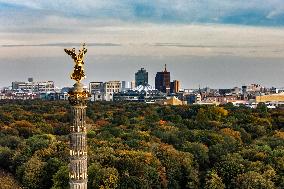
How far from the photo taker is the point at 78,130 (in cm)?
1641

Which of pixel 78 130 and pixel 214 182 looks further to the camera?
pixel 214 182

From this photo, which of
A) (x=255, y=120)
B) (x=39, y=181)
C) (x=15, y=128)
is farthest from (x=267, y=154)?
(x=15, y=128)

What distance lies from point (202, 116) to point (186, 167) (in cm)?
4468

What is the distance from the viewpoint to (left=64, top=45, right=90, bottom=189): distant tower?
1606 centimetres

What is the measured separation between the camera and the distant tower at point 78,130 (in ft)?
52.7

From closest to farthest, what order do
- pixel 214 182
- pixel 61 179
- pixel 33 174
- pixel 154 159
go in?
pixel 61 179, pixel 214 182, pixel 33 174, pixel 154 159

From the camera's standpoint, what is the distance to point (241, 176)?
A: 50.4 metres

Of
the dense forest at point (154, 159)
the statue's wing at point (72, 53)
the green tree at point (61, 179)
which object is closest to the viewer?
the statue's wing at point (72, 53)

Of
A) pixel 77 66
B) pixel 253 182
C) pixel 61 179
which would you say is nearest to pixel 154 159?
pixel 253 182

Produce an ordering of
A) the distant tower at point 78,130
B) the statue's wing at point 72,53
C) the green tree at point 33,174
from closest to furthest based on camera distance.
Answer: the distant tower at point 78,130 < the statue's wing at point 72,53 < the green tree at point 33,174

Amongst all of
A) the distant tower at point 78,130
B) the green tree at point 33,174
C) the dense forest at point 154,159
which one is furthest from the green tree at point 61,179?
the distant tower at point 78,130

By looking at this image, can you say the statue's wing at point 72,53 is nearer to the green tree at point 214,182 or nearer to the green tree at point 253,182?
the green tree at point 253,182

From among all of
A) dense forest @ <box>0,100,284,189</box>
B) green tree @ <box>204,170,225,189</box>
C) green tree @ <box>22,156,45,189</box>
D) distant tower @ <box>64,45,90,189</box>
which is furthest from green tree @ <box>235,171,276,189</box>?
distant tower @ <box>64,45,90,189</box>

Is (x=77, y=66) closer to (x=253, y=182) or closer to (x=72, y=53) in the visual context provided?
(x=72, y=53)
